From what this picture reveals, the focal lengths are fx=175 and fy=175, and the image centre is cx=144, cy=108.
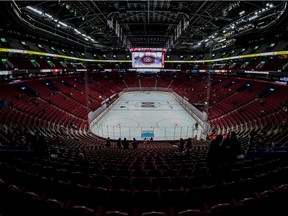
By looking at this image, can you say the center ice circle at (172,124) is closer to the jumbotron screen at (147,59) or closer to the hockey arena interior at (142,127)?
the hockey arena interior at (142,127)

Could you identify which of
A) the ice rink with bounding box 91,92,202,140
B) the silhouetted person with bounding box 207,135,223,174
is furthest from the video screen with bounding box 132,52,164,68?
the silhouetted person with bounding box 207,135,223,174

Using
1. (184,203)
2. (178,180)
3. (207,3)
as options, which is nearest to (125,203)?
→ (184,203)

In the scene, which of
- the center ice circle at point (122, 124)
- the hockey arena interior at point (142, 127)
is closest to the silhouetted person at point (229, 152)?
the hockey arena interior at point (142, 127)

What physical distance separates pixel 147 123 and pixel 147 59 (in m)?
14.8

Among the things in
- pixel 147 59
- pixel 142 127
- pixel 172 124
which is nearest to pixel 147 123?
pixel 142 127

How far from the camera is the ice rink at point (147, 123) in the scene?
1975 centimetres

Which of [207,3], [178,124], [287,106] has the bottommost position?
[178,124]

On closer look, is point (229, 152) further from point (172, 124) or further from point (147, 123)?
point (147, 123)

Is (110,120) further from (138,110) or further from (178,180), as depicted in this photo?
(178,180)

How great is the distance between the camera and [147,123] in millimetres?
23016

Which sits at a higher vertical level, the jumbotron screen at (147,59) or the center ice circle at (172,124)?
the jumbotron screen at (147,59)

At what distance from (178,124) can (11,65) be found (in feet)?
70.3

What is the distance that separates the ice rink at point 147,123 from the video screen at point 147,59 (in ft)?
26.3

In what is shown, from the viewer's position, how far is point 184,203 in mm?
3586
